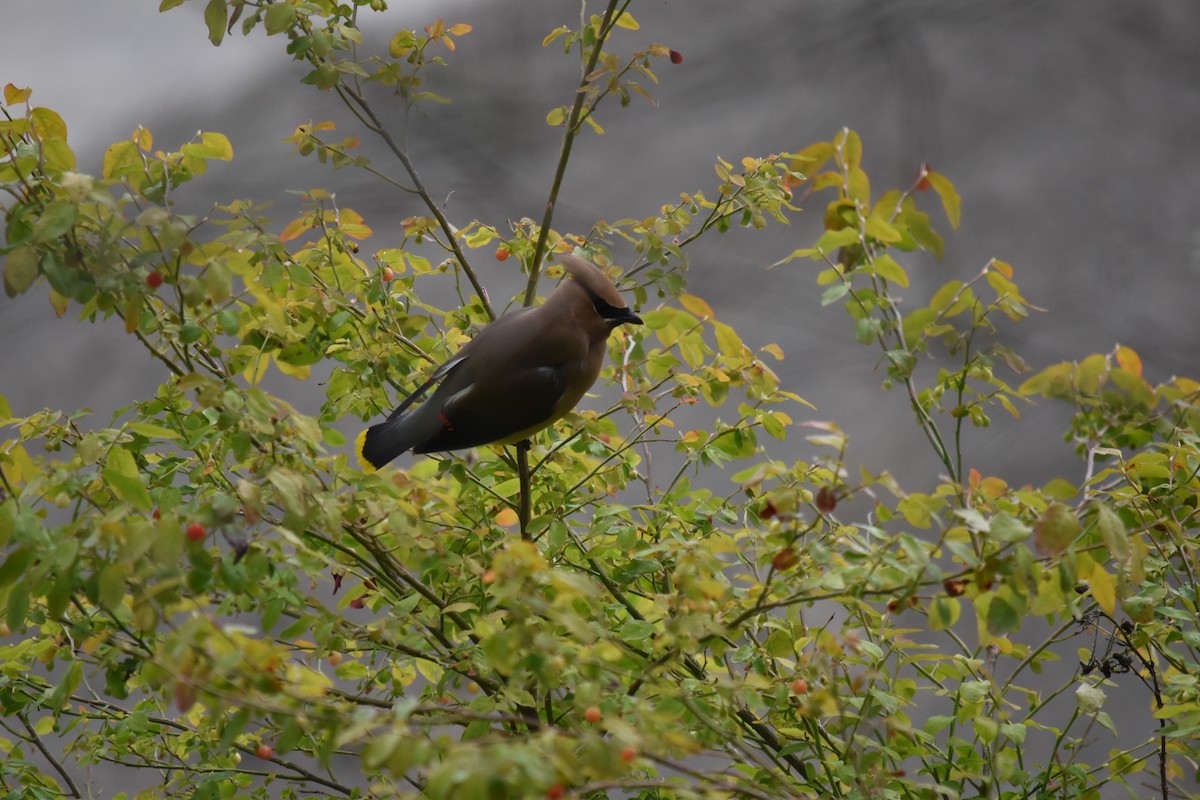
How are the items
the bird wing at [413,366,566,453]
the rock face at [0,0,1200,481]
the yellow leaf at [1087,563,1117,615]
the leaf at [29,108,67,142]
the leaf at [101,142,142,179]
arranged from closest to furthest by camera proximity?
the yellow leaf at [1087,563,1117,615]
the leaf at [29,108,67,142]
the leaf at [101,142,142,179]
the bird wing at [413,366,566,453]
the rock face at [0,0,1200,481]

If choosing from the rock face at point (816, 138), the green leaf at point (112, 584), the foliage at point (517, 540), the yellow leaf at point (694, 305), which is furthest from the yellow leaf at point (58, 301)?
the rock face at point (816, 138)

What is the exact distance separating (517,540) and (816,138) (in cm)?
306

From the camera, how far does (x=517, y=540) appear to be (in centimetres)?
100

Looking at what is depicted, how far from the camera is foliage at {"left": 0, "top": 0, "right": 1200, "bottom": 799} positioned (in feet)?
3.24

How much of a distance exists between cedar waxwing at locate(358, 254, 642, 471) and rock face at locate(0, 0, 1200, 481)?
2038mm

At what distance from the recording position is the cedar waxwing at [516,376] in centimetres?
163

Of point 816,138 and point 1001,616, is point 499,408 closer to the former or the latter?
point 1001,616

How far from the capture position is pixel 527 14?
383 centimetres

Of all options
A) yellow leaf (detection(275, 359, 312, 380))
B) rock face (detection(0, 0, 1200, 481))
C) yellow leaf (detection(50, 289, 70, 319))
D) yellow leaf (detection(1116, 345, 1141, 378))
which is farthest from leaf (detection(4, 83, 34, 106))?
rock face (detection(0, 0, 1200, 481))

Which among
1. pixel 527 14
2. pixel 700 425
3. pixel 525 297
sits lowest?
pixel 525 297

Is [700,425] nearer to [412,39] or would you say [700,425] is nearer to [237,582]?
[412,39]

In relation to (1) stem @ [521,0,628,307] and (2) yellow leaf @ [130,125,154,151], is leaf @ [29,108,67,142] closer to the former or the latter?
(2) yellow leaf @ [130,125,154,151]

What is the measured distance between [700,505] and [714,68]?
244 cm

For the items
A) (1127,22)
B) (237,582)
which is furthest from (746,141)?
(237,582)
